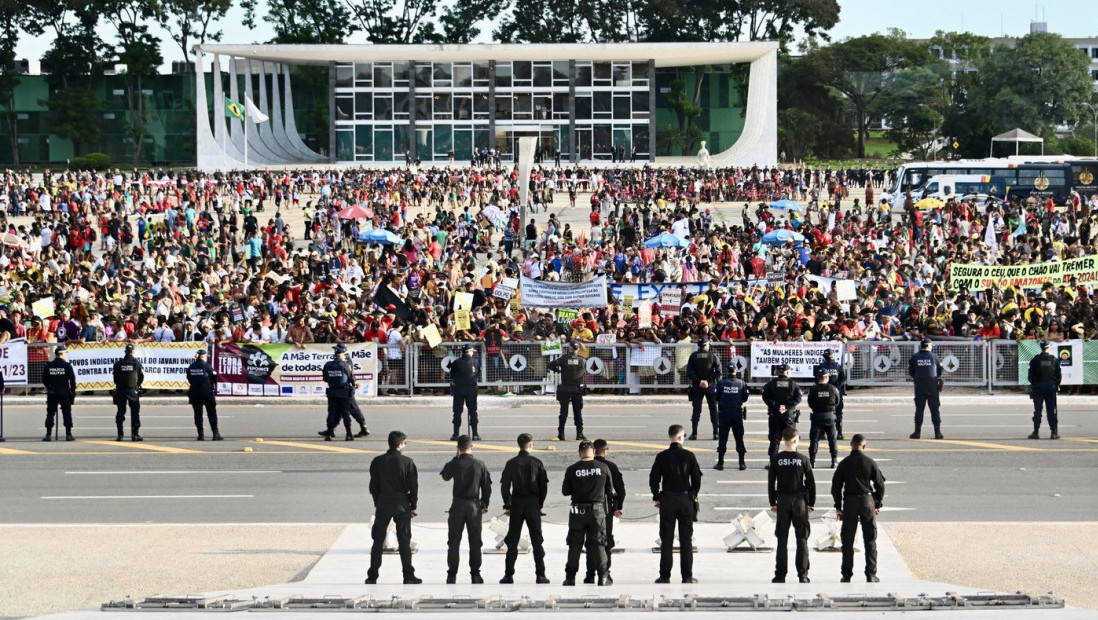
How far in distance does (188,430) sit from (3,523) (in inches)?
311

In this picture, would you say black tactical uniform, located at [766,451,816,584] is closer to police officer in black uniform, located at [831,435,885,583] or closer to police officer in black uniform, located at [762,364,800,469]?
police officer in black uniform, located at [831,435,885,583]

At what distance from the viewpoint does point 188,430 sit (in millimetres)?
25438

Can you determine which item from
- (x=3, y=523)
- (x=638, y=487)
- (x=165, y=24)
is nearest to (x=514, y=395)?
(x=638, y=487)

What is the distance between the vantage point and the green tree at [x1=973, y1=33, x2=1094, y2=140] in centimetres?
10556

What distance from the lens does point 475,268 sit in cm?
4450

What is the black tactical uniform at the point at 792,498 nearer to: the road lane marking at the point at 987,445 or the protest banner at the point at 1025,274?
the road lane marking at the point at 987,445

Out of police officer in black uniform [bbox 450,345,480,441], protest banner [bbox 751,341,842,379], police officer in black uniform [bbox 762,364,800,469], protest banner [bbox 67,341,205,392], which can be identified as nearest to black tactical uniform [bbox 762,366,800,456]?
police officer in black uniform [bbox 762,364,800,469]

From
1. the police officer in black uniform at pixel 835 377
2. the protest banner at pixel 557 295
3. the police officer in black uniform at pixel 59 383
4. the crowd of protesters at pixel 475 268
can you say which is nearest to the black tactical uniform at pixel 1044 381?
the police officer in black uniform at pixel 835 377

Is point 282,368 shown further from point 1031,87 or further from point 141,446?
point 1031,87

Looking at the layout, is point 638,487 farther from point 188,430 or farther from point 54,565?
point 188,430

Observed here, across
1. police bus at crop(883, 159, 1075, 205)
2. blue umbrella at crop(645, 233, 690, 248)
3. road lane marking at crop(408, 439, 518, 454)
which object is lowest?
road lane marking at crop(408, 439, 518, 454)

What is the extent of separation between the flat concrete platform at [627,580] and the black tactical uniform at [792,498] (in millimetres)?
317

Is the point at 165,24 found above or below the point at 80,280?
above

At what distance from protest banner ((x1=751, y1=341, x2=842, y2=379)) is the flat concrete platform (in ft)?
36.5
